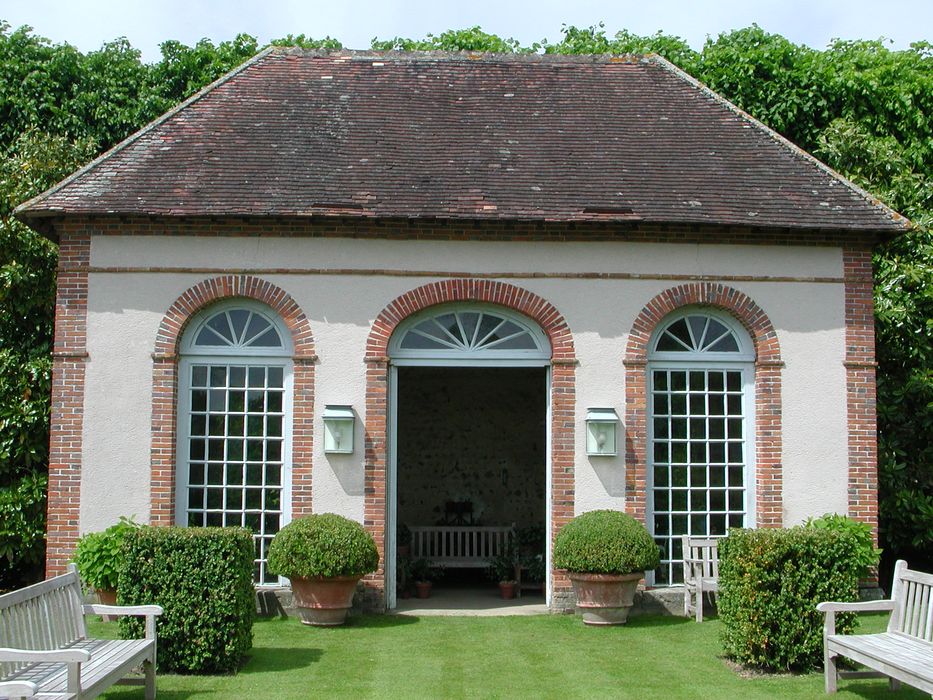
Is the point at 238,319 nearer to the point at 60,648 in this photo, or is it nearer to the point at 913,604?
the point at 60,648

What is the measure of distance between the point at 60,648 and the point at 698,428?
7.47 meters

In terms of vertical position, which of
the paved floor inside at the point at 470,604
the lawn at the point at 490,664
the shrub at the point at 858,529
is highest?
the shrub at the point at 858,529

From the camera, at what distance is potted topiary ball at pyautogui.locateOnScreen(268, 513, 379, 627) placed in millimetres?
10180

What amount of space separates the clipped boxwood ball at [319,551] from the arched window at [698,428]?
3.51 metres

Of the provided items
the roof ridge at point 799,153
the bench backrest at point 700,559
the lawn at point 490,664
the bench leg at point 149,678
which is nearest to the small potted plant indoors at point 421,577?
the lawn at point 490,664

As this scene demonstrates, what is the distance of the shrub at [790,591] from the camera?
8070 mm

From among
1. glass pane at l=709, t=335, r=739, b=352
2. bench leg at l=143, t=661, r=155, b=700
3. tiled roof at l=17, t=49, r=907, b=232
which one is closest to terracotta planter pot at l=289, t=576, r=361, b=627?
bench leg at l=143, t=661, r=155, b=700

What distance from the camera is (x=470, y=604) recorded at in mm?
12414

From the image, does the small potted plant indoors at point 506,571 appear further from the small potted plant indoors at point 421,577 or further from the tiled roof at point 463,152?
the tiled roof at point 463,152

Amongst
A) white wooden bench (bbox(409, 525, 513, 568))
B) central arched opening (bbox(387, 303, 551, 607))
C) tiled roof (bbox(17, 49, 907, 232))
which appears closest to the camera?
tiled roof (bbox(17, 49, 907, 232))

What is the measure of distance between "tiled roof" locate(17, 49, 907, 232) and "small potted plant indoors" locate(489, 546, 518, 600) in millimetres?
4562

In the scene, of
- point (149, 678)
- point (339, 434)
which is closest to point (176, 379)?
point (339, 434)

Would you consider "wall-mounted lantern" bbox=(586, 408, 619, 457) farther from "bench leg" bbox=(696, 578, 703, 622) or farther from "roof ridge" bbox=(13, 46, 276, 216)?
"roof ridge" bbox=(13, 46, 276, 216)

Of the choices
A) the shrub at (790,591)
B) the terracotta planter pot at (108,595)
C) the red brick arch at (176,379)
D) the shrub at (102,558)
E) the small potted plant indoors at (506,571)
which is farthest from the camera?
the small potted plant indoors at (506,571)
